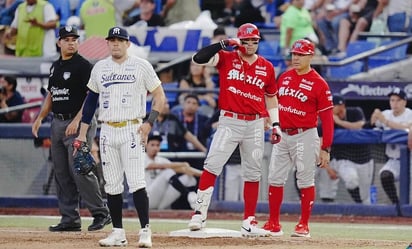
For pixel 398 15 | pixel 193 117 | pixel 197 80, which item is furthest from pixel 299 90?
pixel 398 15

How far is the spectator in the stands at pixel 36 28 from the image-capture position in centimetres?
2008

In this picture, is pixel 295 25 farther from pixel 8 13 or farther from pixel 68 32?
pixel 68 32

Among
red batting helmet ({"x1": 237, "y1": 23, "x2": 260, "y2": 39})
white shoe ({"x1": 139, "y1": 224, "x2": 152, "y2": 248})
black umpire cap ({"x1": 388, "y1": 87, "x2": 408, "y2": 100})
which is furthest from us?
black umpire cap ({"x1": 388, "y1": 87, "x2": 408, "y2": 100})

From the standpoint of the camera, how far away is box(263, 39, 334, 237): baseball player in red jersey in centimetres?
1209

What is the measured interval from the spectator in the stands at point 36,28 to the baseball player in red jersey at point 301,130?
341 inches

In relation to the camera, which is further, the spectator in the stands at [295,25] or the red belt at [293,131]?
the spectator in the stands at [295,25]

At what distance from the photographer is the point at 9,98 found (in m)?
18.5

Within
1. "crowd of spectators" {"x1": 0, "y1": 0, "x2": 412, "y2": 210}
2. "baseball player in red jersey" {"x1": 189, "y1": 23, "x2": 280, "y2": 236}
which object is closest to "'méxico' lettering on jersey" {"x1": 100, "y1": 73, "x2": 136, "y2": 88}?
"baseball player in red jersey" {"x1": 189, "y1": 23, "x2": 280, "y2": 236}

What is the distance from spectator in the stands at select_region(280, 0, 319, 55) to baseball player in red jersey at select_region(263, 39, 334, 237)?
6.90 m

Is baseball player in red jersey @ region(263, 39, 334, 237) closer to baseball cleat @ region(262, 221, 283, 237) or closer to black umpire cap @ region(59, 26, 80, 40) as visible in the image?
baseball cleat @ region(262, 221, 283, 237)

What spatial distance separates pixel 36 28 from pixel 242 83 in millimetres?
9264

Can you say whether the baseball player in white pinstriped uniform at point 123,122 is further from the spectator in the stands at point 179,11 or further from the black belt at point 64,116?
the spectator in the stands at point 179,11

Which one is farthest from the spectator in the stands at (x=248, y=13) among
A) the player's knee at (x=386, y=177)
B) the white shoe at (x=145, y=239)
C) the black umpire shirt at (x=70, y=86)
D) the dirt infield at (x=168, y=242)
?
the white shoe at (x=145, y=239)

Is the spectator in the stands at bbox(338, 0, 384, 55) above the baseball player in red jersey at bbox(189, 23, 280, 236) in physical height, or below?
above
